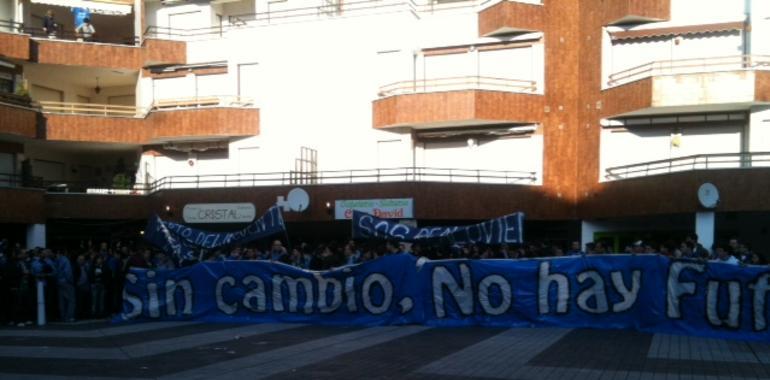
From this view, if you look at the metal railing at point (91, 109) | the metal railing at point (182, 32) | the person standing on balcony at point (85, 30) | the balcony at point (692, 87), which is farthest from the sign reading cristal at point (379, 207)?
the person standing on balcony at point (85, 30)

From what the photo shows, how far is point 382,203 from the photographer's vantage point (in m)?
30.0

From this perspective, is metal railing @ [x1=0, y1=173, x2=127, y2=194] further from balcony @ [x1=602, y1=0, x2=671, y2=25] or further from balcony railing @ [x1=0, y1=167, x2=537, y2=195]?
balcony @ [x1=602, y1=0, x2=671, y2=25]

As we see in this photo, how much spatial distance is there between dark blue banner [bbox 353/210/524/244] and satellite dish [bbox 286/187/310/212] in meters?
7.28

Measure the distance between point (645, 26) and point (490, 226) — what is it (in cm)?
1282

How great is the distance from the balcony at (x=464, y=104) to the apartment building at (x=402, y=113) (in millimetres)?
66

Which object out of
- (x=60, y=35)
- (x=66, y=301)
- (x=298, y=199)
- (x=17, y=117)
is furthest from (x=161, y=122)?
(x=66, y=301)

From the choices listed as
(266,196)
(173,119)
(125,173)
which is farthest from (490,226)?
(125,173)

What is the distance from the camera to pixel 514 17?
30.4 metres

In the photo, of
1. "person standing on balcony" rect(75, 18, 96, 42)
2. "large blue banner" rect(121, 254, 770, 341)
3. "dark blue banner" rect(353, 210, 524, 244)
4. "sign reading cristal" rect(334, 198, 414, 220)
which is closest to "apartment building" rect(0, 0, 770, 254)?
"sign reading cristal" rect(334, 198, 414, 220)

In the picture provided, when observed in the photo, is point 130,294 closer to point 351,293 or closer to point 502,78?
point 351,293

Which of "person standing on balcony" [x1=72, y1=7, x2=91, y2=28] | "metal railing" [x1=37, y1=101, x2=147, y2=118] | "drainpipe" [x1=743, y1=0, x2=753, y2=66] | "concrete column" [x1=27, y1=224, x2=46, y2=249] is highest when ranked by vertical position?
"person standing on balcony" [x1=72, y1=7, x2=91, y2=28]

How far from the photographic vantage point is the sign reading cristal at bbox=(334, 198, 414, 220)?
97.5 feet

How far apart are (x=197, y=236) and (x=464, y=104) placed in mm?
12628

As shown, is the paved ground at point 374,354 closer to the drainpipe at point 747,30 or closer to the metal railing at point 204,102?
the drainpipe at point 747,30
